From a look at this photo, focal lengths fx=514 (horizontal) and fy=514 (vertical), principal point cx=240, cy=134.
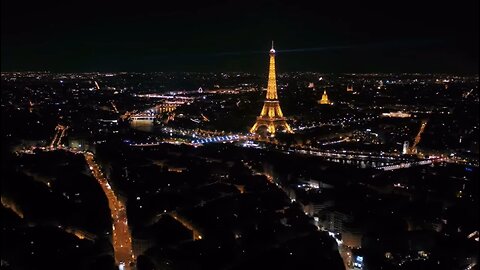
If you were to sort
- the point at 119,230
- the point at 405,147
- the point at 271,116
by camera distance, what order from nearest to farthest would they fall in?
the point at 119,230, the point at 405,147, the point at 271,116

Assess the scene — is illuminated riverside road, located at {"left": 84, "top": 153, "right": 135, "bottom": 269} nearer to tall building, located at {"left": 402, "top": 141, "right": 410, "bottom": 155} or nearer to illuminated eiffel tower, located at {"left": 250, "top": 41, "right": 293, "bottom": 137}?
illuminated eiffel tower, located at {"left": 250, "top": 41, "right": 293, "bottom": 137}

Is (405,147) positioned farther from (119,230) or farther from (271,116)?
(119,230)

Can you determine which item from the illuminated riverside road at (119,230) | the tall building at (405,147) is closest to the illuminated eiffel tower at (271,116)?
the tall building at (405,147)

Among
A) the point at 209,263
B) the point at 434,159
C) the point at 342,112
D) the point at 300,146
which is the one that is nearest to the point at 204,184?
the point at 209,263

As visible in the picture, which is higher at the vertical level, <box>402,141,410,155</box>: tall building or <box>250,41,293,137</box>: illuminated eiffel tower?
<box>250,41,293,137</box>: illuminated eiffel tower

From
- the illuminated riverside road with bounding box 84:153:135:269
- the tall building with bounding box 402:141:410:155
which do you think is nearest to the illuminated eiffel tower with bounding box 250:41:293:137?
the tall building with bounding box 402:141:410:155

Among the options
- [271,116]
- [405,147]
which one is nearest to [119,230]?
[405,147]

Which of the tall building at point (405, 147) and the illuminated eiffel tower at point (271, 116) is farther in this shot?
the illuminated eiffel tower at point (271, 116)

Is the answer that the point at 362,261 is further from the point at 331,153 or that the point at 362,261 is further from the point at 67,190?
the point at 331,153

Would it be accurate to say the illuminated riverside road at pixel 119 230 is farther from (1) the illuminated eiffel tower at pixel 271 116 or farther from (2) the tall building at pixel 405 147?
(2) the tall building at pixel 405 147
